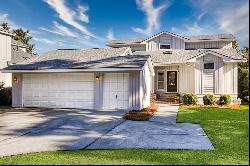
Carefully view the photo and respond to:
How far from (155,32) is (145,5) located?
2174cm

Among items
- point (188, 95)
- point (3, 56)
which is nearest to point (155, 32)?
point (188, 95)

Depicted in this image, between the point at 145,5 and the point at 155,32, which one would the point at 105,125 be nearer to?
the point at 145,5

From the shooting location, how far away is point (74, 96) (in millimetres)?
17922

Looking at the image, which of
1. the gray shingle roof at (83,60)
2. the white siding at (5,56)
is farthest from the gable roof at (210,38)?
the white siding at (5,56)

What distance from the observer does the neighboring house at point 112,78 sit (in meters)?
16.8

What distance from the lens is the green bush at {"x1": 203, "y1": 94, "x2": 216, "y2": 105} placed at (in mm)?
20622

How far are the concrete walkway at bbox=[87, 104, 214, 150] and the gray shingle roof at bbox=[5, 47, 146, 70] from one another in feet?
17.4

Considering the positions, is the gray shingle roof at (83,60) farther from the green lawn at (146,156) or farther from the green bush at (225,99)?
the green lawn at (146,156)

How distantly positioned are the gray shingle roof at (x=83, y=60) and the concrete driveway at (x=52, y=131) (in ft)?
11.7

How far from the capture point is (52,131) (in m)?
10.7

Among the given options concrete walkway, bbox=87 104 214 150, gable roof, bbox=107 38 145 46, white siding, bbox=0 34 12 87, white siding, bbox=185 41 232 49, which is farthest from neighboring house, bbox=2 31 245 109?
gable roof, bbox=107 38 145 46

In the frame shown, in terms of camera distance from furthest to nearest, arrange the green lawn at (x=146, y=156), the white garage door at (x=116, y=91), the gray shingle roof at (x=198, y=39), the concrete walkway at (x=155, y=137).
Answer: the gray shingle roof at (x=198, y=39) → the white garage door at (x=116, y=91) → the concrete walkway at (x=155, y=137) → the green lawn at (x=146, y=156)

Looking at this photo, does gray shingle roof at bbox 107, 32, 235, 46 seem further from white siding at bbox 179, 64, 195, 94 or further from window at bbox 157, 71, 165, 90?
white siding at bbox 179, 64, 195, 94

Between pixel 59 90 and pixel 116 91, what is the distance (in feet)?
12.8
